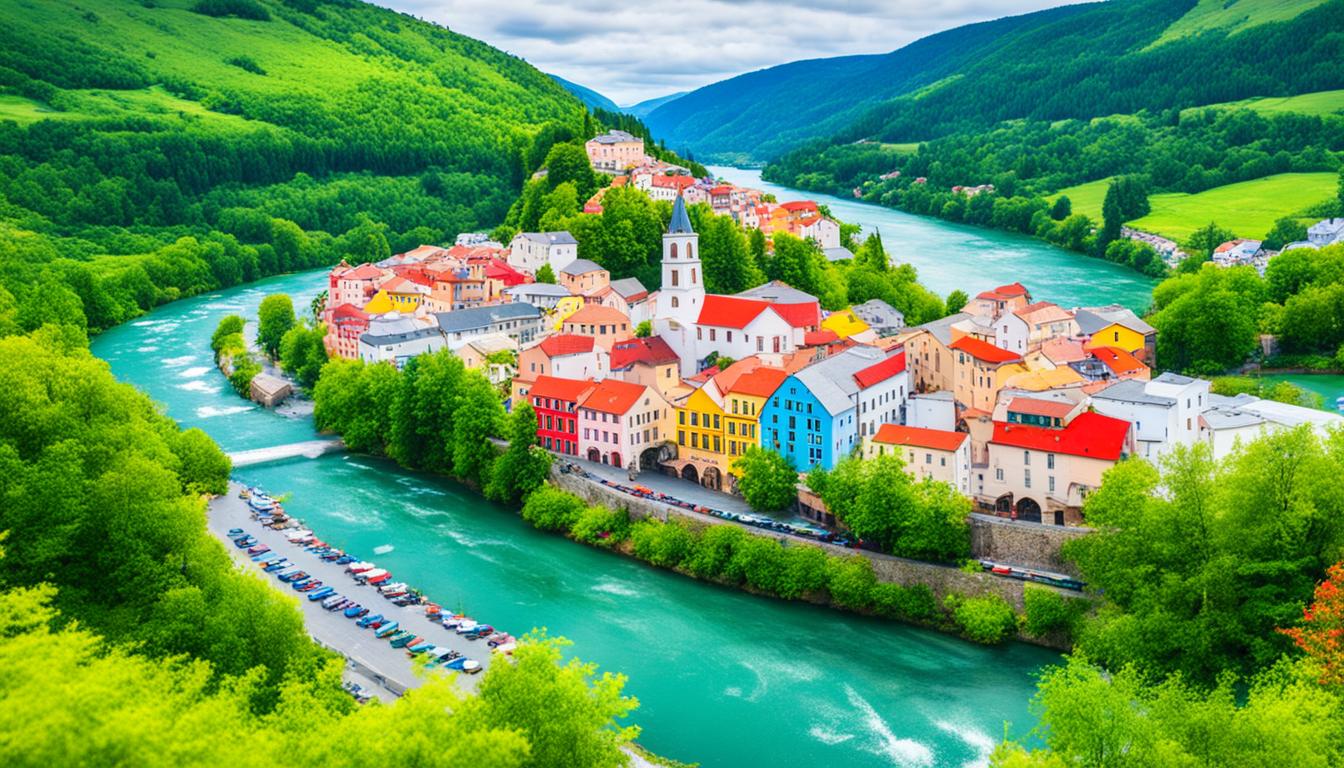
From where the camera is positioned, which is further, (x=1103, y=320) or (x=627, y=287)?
(x=627, y=287)

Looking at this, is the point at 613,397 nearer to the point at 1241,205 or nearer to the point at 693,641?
the point at 693,641

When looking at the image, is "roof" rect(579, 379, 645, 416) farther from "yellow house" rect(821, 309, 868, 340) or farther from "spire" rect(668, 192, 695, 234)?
"yellow house" rect(821, 309, 868, 340)

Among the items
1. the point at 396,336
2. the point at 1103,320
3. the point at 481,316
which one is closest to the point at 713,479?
the point at 481,316

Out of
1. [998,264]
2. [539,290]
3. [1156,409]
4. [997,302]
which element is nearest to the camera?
[1156,409]

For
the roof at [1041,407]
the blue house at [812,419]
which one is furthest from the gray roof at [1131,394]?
the blue house at [812,419]

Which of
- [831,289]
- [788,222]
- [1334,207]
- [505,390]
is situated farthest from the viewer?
[1334,207]

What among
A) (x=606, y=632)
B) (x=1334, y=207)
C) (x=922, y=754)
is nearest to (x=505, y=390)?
(x=606, y=632)

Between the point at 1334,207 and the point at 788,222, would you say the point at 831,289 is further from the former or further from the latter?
the point at 1334,207

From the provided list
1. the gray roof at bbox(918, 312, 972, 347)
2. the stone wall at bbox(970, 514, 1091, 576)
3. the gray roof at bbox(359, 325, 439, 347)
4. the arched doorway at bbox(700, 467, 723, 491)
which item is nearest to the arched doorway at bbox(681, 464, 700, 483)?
the arched doorway at bbox(700, 467, 723, 491)
